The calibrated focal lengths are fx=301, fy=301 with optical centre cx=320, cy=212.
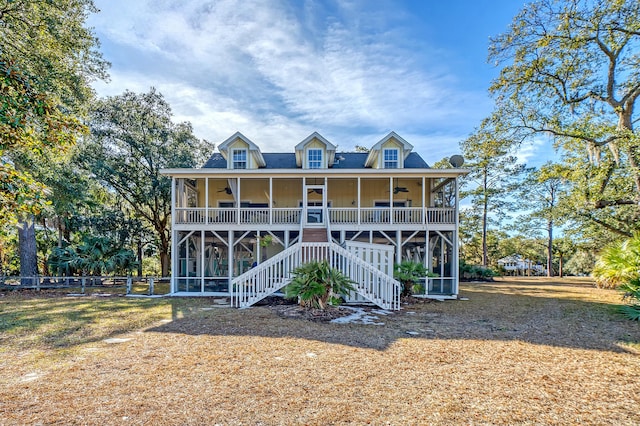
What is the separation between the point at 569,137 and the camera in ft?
50.1

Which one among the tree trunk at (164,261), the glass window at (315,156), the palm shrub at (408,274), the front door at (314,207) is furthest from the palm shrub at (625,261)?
the tree trunk at (164,261)

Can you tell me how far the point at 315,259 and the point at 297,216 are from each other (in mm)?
4352

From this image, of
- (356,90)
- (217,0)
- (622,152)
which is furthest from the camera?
(356,90)

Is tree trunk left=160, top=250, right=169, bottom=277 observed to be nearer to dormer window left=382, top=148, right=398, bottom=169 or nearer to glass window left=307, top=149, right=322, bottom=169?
glass window left=307, top=149, right=322, bottom=169

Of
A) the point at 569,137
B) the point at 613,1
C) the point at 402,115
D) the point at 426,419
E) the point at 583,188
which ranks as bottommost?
the point at 426,419

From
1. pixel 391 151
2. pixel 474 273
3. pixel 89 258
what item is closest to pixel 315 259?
pixel 391 151

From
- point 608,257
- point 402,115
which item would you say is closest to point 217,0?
point 402,115

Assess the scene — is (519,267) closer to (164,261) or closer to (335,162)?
(335,162)

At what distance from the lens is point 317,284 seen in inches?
345

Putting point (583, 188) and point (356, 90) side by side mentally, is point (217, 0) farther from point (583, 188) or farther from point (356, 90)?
point (583, 188)

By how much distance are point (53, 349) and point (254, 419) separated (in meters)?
4.97

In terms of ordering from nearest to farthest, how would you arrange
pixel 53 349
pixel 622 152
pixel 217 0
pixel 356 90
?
pixel 53 349 → pixel 217 0 → pixel 622 152 → pixel 356 90

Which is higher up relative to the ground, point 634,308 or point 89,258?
point 89,258

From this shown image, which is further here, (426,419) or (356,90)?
(356,90)
